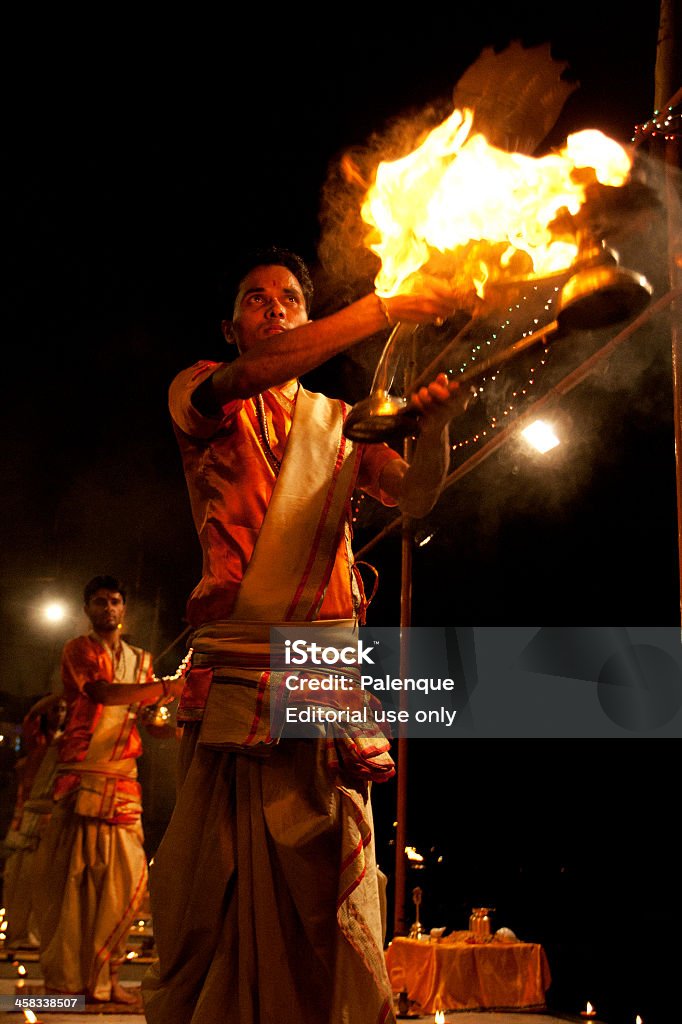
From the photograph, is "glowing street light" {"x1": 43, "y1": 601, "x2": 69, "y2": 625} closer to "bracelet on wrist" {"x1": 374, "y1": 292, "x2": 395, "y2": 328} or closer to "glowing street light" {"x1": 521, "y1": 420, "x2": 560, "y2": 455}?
"glowing street light" {"x1": 521, "y1": 420, "x2": 560, "y2": 455}

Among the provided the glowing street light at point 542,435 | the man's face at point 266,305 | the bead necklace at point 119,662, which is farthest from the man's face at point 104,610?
the man's face at point 266,305

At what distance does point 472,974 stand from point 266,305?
539cm

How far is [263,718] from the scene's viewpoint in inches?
98.9

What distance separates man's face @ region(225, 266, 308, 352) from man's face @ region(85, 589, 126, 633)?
4.68 metres

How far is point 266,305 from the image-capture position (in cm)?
312

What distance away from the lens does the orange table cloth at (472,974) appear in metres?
6.45

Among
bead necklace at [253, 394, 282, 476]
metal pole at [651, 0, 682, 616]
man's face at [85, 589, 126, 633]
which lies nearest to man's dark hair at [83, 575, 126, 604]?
man's face at [85, 589, 126, 633]

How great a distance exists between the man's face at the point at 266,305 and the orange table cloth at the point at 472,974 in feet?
16.5

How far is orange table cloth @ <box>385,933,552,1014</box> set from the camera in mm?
6449

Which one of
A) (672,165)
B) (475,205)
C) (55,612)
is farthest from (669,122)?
(55,612)

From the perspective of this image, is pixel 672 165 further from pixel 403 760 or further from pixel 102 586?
pixel 102 586

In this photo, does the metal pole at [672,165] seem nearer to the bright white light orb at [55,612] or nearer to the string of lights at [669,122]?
the string of lights at [669,122]

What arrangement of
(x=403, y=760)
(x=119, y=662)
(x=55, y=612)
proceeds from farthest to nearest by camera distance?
(x=55, y=612) → (x=119, y=662) → (x=403, y=760)

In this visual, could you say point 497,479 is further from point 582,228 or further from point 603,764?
point 582,228
